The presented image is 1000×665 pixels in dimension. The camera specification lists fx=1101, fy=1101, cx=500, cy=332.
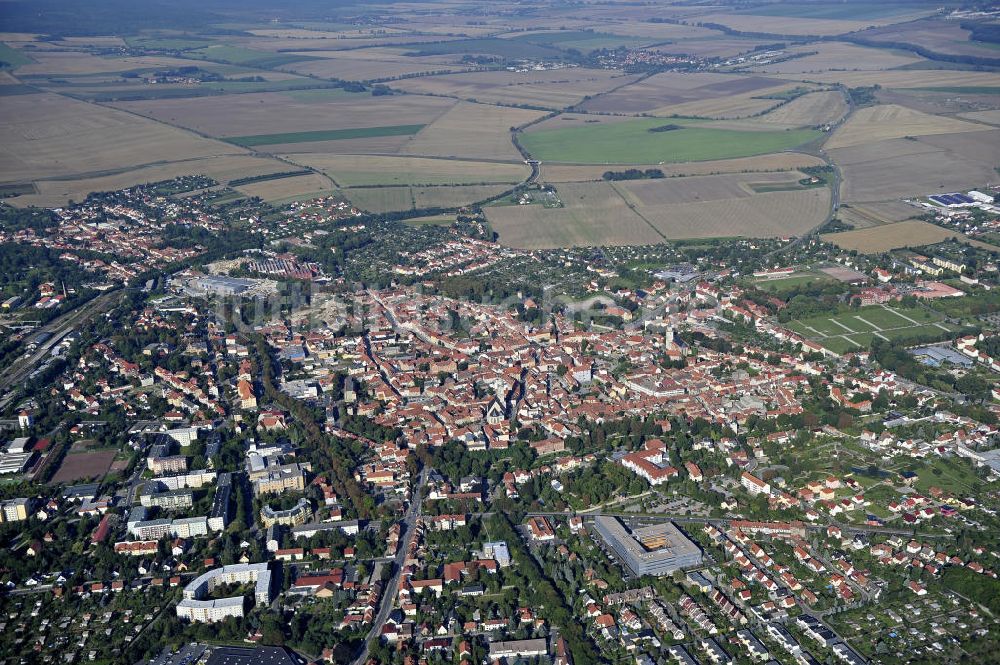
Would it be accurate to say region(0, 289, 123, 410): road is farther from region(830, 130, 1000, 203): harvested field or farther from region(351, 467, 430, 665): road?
region(830, 130, 1000, 203): harvested field

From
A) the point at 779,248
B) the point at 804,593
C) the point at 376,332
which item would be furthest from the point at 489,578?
the point at 779,248

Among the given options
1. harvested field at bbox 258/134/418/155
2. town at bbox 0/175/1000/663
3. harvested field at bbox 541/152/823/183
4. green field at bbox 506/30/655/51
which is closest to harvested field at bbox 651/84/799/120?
harvested field at bbox 541/152/823/183

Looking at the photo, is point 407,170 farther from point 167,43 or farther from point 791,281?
point 167,43

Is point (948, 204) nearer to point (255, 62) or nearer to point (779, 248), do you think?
point (779, 248)

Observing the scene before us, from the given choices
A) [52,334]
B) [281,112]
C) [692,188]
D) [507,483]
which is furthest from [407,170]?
[507,483]

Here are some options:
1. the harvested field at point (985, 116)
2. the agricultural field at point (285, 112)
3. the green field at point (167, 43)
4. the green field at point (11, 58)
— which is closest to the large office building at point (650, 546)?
the agricultural field at point (285, 112)

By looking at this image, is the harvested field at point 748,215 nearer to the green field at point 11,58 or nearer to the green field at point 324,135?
the green field at point 324,135
